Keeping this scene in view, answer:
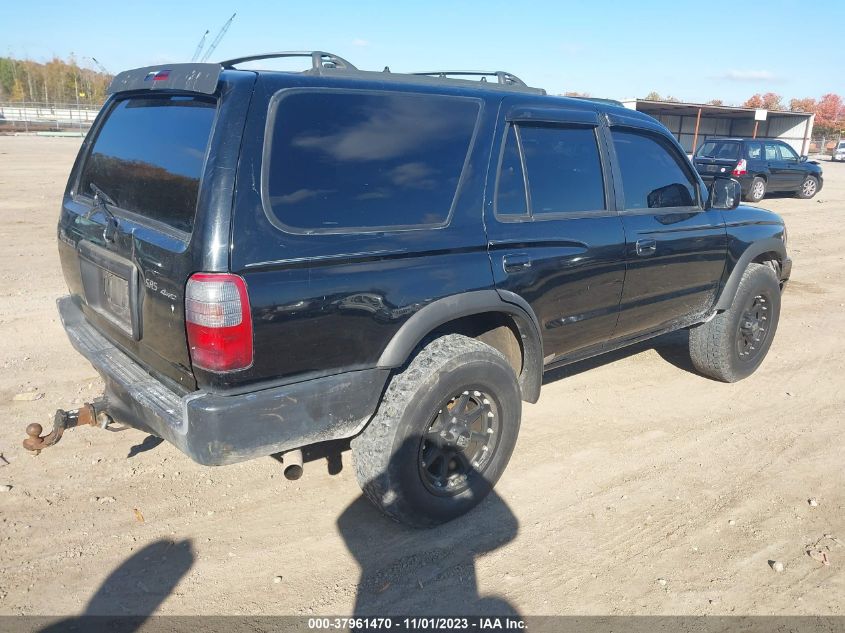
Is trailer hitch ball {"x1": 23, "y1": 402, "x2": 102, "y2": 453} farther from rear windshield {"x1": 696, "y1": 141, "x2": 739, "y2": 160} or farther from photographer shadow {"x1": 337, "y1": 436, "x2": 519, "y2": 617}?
rear windshield {"x1": 696, "y1": 141, "x2": 739, "y2": 160}

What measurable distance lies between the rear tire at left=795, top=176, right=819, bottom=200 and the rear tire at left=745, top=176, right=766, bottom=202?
6.99ft

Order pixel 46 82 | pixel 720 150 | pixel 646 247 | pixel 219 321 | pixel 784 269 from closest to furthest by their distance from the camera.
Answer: pixel 219 321, pixel 646 247, pixel 784 269, pixel 720 150, pixel 46 82

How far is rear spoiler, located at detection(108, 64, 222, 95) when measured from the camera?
2.59 meters

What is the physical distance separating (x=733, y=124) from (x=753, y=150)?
70.2 feet

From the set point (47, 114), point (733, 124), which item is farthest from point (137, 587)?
point (47, 114)

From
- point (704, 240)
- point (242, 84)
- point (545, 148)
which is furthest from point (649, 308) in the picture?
point (242, 84)

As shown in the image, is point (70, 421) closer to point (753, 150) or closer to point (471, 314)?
point (471, 314)

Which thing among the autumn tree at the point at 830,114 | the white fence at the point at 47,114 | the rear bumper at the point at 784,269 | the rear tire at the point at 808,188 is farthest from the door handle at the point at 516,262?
the autumn tree at the point at 830,114

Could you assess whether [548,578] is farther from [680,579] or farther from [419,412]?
[419,412]

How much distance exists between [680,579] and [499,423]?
1.07m

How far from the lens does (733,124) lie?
3581cm

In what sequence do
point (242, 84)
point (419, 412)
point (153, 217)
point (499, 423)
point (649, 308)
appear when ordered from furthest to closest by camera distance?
point (649, 308), point (499, 423), point (419, 412), point (153, 217), point (242, 84)

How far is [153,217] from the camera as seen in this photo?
280 cm

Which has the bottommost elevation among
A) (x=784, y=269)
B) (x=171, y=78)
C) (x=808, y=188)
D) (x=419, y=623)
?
(x=419, y=623)
